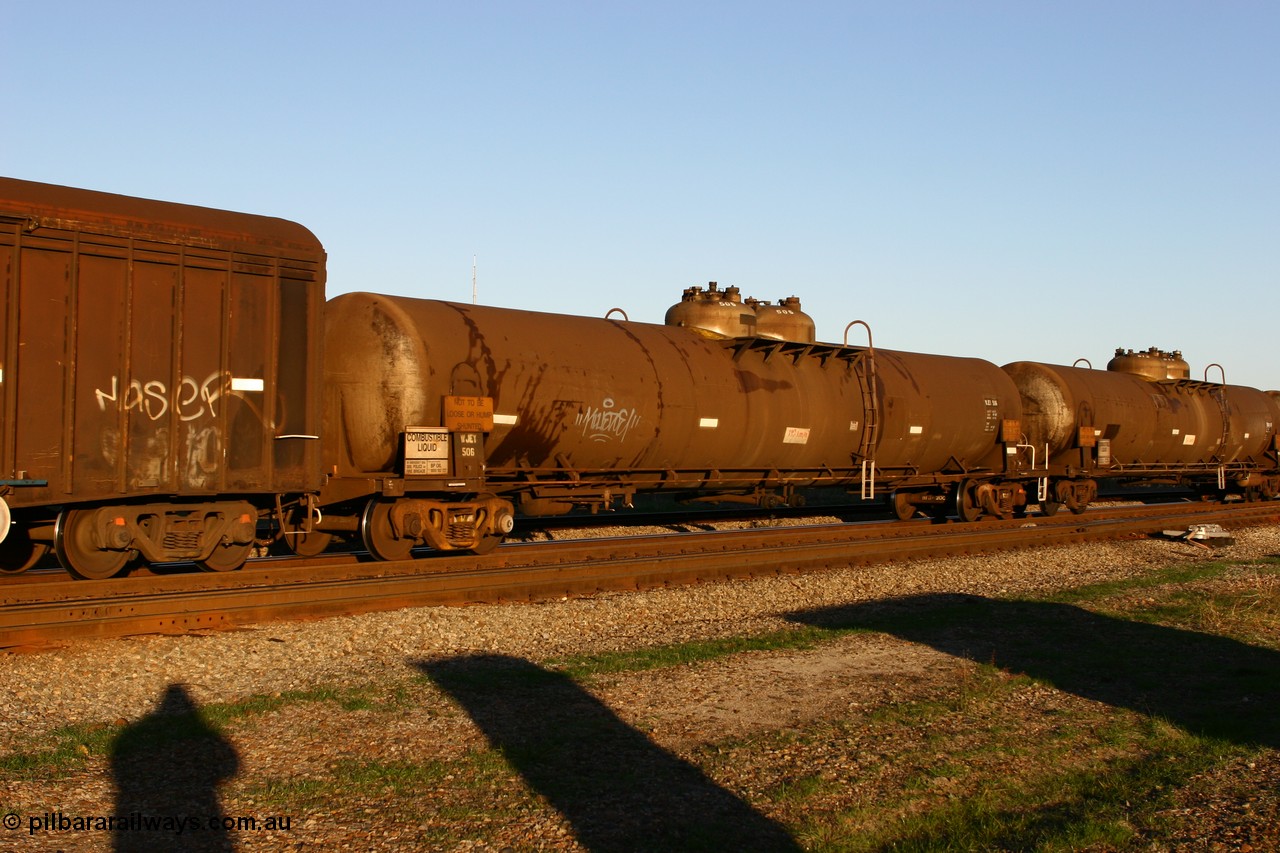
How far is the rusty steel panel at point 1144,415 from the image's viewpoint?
2447cm

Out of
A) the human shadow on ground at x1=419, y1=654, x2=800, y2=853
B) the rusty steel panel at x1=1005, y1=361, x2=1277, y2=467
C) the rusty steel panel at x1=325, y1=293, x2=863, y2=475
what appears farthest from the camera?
the rusty steel panel at x1=1005, y1=361, x2=1277, y2=467

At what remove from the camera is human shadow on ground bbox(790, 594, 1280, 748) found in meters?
7.68

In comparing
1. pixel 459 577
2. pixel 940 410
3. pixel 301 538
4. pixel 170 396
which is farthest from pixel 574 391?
pixel 940 410

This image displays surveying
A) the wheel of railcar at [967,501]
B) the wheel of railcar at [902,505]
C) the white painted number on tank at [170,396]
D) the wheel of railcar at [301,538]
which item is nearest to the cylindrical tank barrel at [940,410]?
the wheel of railcar at [967,501]

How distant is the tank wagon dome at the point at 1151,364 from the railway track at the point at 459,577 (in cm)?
1216

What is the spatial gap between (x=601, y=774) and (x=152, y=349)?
765 centimetres

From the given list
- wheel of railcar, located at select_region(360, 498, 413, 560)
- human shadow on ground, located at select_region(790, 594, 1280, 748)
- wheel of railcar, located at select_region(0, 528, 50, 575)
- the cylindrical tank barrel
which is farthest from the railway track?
human shadow on ground, located at select_region(790, 594, 1280, 748)

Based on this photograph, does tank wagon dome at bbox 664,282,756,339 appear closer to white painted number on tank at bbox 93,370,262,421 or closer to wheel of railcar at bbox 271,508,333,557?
wheel of railcar at bbox 271,508,333,557

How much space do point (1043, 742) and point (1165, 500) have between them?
29979 millimetres

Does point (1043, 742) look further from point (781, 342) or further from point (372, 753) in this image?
point (781, 342)

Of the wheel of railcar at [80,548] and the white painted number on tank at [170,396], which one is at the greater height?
the white painted number on tank at [170,396]

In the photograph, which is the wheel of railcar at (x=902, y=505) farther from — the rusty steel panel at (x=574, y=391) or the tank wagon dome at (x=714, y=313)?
the tank wagon dome at (x=714, y=313)

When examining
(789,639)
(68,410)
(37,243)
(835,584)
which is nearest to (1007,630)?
(789,639)

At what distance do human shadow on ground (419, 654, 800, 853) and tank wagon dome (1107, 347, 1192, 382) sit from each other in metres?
27.6
